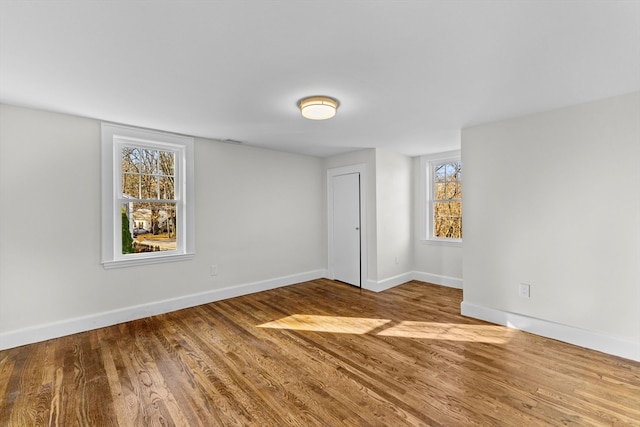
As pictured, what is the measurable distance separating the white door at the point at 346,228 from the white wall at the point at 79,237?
1.47 m

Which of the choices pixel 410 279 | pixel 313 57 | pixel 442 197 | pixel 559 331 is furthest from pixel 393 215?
pixel 313 57

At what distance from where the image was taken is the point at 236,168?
4281mm

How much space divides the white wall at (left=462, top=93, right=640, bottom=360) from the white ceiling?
312 mm

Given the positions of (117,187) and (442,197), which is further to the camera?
(442,197)

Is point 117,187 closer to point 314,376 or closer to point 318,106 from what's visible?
point 318,106

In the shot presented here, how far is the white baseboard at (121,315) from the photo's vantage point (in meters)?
2.71

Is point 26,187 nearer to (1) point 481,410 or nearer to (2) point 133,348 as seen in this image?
(2) point 133,348

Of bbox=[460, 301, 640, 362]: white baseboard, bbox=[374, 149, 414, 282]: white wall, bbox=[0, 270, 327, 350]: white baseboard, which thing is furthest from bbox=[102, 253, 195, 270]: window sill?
bbox=[460, 301, 640, 362]: white baseboard

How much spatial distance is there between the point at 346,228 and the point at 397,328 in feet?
7.21

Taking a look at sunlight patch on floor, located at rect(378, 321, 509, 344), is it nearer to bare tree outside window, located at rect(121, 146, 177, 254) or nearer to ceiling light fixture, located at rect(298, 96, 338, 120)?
ceiling light fixture, located at rect(298, 96, 338, 120)

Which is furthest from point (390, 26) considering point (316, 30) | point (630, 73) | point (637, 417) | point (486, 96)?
point (637, 417)

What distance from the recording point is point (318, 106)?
2.49 metres

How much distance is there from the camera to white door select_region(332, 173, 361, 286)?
4.82m

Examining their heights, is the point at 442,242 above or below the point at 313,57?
below
